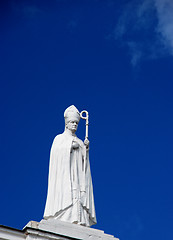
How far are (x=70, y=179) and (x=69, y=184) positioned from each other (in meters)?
0.18

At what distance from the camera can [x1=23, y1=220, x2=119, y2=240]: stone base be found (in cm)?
1411

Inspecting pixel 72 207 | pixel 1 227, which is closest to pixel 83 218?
pixel 72 207

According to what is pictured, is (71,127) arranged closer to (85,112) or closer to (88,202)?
(85,112)

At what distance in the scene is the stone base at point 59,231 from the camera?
46.3 feet

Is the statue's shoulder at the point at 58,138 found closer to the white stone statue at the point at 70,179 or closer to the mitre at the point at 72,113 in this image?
the white stone statue at the point at 70,179

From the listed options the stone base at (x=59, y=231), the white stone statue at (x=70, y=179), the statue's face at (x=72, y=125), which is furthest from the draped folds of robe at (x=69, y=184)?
the stone base at (x=59, y=231)

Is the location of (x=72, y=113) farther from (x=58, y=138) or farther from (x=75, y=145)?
(x=75, y=145)

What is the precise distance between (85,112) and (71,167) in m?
1.98

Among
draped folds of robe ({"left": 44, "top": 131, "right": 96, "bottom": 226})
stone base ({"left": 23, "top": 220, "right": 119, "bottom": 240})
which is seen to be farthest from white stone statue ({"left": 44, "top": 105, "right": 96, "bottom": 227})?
stone base ({"left": 23, "top": 220, "right": 119, "bottom": 240})

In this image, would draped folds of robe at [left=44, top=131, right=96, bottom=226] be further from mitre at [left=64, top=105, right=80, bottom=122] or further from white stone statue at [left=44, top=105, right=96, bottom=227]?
mitre at [left=64, top=105, right=80, bottom=122]

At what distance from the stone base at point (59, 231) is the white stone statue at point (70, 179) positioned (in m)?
0.44

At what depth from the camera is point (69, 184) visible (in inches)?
629

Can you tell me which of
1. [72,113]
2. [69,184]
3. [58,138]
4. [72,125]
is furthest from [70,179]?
[72,113]

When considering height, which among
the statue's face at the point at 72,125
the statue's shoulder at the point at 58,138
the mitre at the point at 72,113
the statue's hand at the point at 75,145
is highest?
the mitre at the point at 72,113
